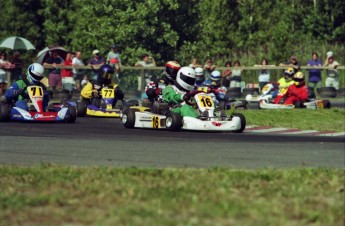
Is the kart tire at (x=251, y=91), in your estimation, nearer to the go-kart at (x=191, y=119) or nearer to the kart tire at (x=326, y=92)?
the kart tire at (x=326, y=92)

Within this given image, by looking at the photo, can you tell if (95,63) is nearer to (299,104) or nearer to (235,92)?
(235,92)

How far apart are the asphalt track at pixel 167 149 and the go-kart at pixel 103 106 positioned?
519cm

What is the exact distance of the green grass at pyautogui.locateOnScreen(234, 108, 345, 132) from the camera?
2150 centimetres

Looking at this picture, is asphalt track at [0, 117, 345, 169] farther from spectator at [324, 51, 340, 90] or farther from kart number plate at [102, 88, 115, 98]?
spectator at [324, 51, 340, 90]

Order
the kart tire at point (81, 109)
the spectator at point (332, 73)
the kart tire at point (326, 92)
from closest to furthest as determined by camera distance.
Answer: the kart tire at point (81, 109)
the spectator at point (332, 73)
the kart tire at point (326, 92)

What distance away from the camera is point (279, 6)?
164ft

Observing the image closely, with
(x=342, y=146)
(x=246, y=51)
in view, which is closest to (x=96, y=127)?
(x=342, y=146)

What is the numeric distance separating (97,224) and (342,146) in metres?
7.45

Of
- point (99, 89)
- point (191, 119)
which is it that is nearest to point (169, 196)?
point (191, 119)

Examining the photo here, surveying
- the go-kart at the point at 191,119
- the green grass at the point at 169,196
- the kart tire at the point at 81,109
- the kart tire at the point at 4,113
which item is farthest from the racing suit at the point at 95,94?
the green grass at the point at 169,196

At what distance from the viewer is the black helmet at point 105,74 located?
26.2 meters

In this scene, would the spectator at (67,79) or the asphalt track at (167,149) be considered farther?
the spectator at (67,79)

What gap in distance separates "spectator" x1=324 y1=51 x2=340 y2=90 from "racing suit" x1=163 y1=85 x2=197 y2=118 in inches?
545

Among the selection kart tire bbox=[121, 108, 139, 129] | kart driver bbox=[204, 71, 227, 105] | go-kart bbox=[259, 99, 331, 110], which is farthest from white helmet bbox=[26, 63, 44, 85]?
go-kart bbox=[259, 99, 331, 110]
